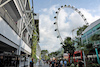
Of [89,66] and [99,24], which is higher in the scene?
[99,24]

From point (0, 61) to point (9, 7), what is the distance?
8758mm

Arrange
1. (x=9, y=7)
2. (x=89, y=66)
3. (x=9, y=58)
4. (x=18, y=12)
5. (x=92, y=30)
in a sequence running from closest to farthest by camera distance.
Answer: (x=9, y=58)
(x=9, y=7)
(x=18, y=12)
(x=89, y=66)
(x=92, y=30)

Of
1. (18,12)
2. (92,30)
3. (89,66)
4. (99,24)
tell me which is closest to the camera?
(18,12)

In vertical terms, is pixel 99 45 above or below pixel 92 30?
below

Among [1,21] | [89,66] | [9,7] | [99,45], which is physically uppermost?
[9,7]

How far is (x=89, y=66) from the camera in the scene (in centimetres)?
1514

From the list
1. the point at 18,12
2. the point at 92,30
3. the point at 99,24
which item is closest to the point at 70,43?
the point at 92,30

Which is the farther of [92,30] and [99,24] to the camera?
[92,30]

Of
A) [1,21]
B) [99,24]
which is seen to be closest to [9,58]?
[1,21]

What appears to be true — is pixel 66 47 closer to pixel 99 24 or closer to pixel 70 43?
pixel 70 43

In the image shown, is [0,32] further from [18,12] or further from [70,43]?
[70,43]

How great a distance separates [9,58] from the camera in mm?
5625

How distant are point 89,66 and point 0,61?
44.6 ft

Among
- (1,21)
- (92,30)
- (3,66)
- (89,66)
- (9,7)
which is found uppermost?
(9,7)
